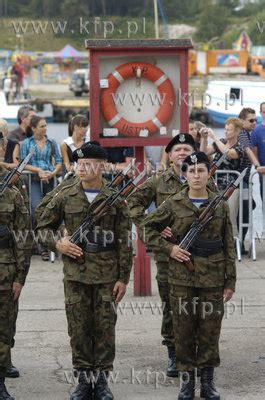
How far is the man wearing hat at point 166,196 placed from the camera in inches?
358

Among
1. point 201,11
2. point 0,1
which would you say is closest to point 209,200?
point 0,1

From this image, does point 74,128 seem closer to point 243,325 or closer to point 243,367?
point 243,325

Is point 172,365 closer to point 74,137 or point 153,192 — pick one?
point 153,192

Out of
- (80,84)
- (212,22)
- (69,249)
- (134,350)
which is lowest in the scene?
(80,84)

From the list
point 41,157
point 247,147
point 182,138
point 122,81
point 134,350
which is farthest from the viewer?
point 247,147

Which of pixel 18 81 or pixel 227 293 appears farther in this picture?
pixel 18 81

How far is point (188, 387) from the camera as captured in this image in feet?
27.4

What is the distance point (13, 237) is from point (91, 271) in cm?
62

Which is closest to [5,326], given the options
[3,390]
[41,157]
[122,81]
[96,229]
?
[3,390]

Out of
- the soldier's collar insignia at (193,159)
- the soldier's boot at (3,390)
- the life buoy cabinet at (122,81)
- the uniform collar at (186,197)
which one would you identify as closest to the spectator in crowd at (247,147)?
the life buoy cabinet at (122,81)

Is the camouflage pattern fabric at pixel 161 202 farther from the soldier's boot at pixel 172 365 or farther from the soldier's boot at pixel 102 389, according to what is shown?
the soldier's boot at pixel 102 389

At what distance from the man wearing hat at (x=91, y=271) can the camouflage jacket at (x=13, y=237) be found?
20 cm

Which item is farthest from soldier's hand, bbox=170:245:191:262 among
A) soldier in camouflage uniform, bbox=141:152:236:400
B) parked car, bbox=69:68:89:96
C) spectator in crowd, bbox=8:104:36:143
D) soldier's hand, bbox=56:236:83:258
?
parked car, bbox=69:68:89:96

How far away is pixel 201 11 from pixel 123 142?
297 feet
